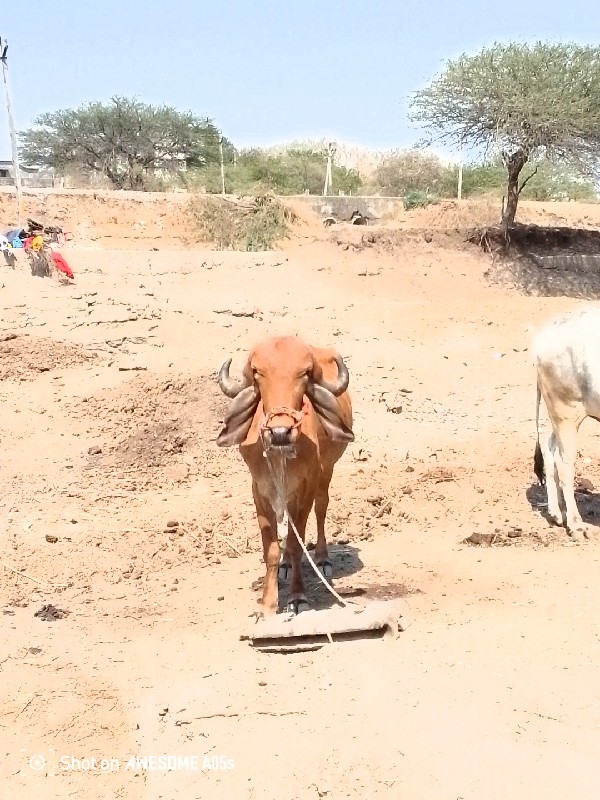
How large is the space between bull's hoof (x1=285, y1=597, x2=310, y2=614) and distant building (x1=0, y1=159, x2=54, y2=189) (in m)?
29.8

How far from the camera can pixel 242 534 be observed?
8695 mm

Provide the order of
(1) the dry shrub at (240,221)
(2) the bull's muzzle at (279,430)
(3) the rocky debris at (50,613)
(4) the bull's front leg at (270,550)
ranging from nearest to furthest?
1. (2) the bull's muzzle at (279,430)
2. (4) the bull's front leg at (270,550)
3. (3) the rocky debris at (50,613)
4. (1) the dry shrub at (240,221)

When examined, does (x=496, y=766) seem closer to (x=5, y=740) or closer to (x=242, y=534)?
(x=5, y=740)

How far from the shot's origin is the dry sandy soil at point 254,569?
474cm

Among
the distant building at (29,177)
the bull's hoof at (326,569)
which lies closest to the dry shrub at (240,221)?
the distant building at (29,177)

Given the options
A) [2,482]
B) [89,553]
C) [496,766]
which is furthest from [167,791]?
[2,482]

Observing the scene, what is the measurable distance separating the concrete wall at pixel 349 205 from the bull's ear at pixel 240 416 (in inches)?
993

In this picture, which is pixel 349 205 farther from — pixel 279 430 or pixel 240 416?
pixel 279 430

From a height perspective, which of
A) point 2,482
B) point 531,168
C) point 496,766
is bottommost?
point 2,482

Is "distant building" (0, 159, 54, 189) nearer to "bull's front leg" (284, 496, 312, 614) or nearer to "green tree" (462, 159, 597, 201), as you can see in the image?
"green tree" (462, 159, 597, 201)

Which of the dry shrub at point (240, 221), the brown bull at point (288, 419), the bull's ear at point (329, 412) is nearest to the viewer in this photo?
the brown bull at point (288, 419)

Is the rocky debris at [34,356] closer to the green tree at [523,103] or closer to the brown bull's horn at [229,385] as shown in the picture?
the brown bull's horn at [229,385]

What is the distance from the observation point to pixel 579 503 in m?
9.19

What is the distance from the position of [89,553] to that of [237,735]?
151 inches
